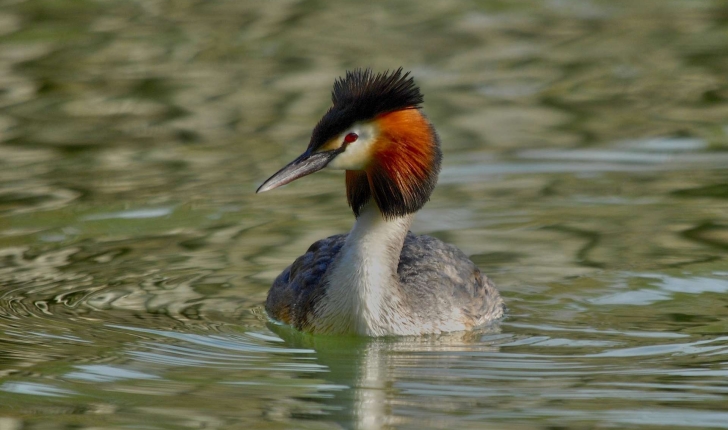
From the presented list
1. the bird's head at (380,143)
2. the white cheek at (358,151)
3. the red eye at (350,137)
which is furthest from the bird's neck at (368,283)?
the red eye at (350,137)

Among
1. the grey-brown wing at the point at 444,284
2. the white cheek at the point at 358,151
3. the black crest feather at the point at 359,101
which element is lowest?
the grey-brown wing at the point at 444,284

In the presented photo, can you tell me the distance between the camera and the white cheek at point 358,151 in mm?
7578

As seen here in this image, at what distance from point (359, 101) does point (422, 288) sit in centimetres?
129

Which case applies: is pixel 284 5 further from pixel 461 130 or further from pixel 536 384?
pixel 536 384

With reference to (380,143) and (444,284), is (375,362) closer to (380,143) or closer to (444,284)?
(444,284)

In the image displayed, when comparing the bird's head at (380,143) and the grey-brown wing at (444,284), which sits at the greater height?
the bird's head at (380,143)

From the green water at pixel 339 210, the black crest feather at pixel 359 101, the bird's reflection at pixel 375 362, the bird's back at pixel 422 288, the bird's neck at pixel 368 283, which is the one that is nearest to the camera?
the bird's reflection at pixel 375 362

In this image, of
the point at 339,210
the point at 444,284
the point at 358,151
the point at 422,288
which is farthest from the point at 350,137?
the point at 339,210

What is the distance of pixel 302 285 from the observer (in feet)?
27.1

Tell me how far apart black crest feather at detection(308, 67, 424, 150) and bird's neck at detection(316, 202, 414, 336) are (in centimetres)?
60

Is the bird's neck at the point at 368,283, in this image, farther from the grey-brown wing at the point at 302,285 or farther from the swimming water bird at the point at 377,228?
the grey-brown wing at the point at 302,285

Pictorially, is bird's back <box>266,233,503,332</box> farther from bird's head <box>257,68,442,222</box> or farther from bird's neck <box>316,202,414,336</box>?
bird's head <box>257,68,442,222</box>

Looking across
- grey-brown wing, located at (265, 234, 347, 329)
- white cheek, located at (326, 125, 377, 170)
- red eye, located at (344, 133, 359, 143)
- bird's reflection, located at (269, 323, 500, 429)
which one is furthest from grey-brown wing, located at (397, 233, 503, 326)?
red eye, located at (344, 133, 359, 143)

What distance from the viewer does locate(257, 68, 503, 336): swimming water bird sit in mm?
7566
